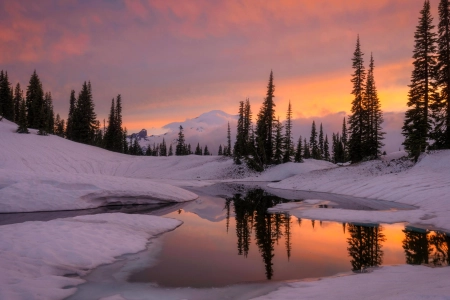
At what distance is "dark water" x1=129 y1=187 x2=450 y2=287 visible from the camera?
8031mm

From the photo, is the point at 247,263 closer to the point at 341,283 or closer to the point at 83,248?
the point at 341,283

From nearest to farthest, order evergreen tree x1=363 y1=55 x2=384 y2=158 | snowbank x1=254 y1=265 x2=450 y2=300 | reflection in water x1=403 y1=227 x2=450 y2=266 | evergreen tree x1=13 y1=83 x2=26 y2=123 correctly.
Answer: snowbank x1=254 y1=265 x2=450 y2=300
reflection in water x1=403 y1=227 x2=450 y2=266
evergreen tree x1=363 y1=55 x2=384 y2=158
evergreen tree x1=13 y1=83 x2=26 y2=123

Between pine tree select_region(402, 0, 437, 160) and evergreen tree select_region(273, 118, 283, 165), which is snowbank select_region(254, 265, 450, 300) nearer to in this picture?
pine tree select_region(402, 0, 437, 160)

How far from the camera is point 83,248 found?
29.6ft

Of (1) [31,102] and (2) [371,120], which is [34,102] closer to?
(1) [31,102]

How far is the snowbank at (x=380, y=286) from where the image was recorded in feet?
17.4

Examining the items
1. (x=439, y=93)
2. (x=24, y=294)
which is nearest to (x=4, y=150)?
(x=24, y=294)

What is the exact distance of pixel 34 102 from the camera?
68.2 metres

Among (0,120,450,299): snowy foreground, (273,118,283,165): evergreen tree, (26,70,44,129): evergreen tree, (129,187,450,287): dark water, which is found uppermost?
(26,70,44,129): evergreen tree

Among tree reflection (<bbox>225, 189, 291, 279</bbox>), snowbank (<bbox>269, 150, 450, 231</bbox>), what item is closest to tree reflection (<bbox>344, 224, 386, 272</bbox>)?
snowbank (<bbox>269, 150, 450, 231</bbox>)

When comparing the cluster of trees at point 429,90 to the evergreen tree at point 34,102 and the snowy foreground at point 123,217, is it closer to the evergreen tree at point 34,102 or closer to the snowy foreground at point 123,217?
the snowy foreground at point 123,217

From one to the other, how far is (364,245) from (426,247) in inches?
76.1

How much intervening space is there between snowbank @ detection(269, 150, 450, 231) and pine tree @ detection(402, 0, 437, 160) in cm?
514

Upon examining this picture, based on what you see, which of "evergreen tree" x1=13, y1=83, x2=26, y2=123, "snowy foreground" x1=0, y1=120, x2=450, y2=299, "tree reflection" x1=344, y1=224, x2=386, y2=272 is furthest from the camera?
"evergreen tree" x1=13, y1=83, x2=26, y2=123
